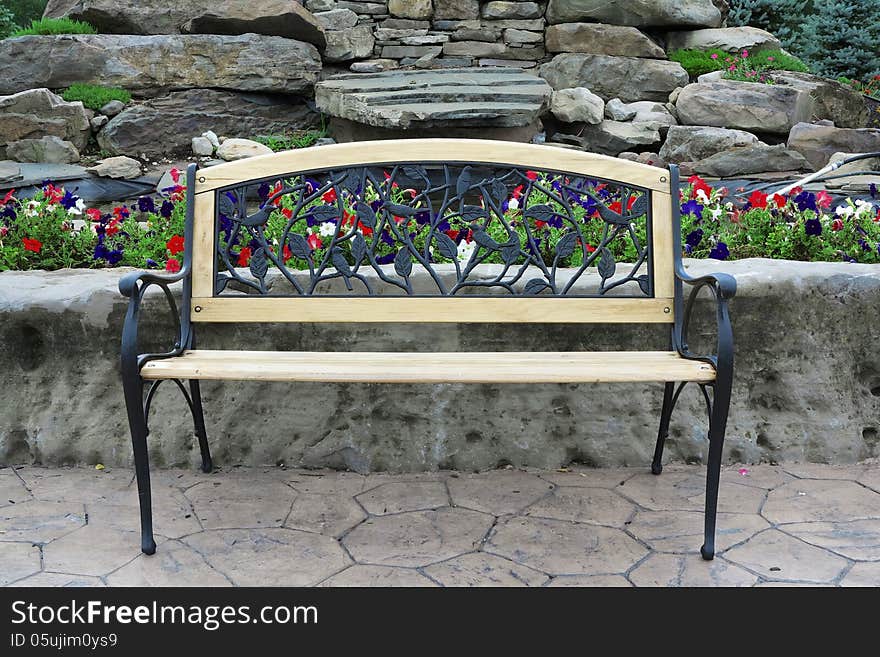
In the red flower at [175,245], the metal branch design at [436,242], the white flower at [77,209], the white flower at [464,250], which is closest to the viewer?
the metal branch design at [436,242]

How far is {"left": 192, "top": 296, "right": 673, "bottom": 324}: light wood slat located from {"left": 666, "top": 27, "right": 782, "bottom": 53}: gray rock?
6895 millimetres

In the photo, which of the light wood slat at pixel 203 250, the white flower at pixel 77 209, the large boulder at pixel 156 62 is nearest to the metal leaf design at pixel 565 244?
the light wood slat at pixel 203 250

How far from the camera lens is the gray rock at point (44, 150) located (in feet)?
22.2

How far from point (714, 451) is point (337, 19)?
6827 millimetres

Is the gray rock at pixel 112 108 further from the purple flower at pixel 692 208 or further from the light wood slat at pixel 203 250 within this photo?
the purple flower at pixel 692 208

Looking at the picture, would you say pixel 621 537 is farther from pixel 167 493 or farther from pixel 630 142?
pixel 630 142

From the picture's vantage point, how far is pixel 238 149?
22.6 ft

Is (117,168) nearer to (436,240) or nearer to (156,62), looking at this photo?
(156,62)

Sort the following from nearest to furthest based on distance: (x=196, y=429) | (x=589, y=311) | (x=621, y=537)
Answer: (x=621, y=537) < (x=589, y=311) < (x=196, y=429)

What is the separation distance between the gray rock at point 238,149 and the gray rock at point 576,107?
2.49 meters

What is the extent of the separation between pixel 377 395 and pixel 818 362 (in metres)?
1.43

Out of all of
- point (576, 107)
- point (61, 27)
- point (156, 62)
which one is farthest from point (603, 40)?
point (61, 27)

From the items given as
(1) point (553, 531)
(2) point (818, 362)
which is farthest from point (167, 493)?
(2) point (818, 362)

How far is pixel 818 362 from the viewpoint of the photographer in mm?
2842
